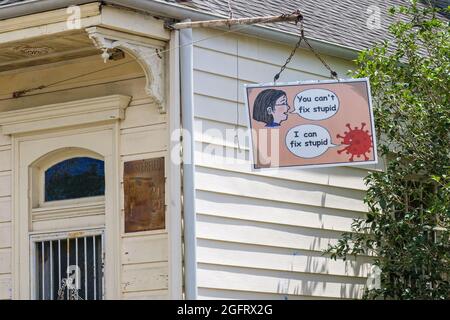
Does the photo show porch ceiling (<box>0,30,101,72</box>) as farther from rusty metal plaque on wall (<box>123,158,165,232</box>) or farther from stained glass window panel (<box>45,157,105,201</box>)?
rusty metal plaque on wall (<box>123,158,165,232</box>)

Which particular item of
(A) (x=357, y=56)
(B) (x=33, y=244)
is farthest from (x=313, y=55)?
(B) (x=33, y=244)

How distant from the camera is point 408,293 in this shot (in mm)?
13797

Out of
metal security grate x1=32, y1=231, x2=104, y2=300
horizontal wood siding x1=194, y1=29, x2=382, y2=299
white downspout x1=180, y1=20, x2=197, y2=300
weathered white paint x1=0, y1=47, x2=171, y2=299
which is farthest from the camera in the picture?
metal security grate x1=32, y1=231, x2=104, y2=300

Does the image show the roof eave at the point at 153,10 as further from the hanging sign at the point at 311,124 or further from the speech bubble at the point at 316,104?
the speech bubble at the point at 316,104

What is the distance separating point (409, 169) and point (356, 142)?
5.04 ft

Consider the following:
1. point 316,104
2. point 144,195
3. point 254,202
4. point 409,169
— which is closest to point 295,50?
point 316,104

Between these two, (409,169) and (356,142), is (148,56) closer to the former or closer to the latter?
(356,142)

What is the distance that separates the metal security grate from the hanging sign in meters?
2.00

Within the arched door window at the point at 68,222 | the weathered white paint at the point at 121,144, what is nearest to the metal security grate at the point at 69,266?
the arched door window at the point at 68,222

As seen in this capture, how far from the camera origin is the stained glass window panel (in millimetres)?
13523

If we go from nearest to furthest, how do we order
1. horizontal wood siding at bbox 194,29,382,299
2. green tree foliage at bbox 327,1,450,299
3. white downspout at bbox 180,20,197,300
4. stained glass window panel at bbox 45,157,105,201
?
white downspout at bbox 180,20,197,300, horizontal wood siding at bbox 194,29,382,299, stained glass window panel at bbox 45,157,105,201, green tree foliage at bbox 327,1,450,299

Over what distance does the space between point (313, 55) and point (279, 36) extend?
2.41 feet

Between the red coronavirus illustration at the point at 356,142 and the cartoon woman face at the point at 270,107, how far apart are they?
0.59 meters

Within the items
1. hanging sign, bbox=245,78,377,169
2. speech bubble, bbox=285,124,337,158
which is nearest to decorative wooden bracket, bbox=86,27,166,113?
hanging sign, bbox=245,78,377,169
